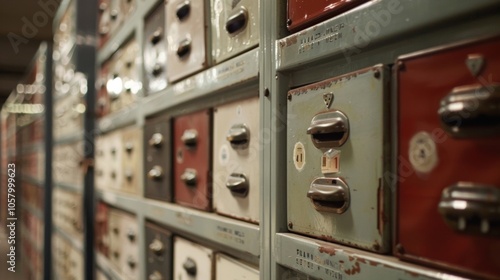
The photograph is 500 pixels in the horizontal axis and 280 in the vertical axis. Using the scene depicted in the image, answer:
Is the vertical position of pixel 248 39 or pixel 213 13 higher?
pixel 213 13

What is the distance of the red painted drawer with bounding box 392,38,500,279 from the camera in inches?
18.4

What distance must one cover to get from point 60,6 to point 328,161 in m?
3.06

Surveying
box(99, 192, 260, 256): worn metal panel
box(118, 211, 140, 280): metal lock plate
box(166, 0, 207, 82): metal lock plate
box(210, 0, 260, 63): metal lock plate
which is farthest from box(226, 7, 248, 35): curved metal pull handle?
box(118, 211, 140, 280): metal lock plate

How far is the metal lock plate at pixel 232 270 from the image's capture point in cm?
96

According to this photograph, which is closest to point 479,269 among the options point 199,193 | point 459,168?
point 459,168

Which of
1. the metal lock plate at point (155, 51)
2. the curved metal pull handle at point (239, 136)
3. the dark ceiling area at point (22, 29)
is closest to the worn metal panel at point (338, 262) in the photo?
the curved metal pull handle at point (239, 136)

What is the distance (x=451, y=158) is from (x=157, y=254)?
1192 mm

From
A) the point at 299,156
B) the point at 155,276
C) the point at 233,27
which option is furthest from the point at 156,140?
the point at 299,156

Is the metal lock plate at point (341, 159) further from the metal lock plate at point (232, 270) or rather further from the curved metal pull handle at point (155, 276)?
the curved metal pull handle at point (155, 276)

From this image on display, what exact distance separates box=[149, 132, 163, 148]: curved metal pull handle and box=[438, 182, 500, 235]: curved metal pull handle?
3.58 feet

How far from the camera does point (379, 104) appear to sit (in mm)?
616

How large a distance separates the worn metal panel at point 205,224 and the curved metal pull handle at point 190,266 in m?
0.08

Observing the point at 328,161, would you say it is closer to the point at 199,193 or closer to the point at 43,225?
the point at 199,193

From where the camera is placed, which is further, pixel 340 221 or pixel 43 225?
pixel 43 225
